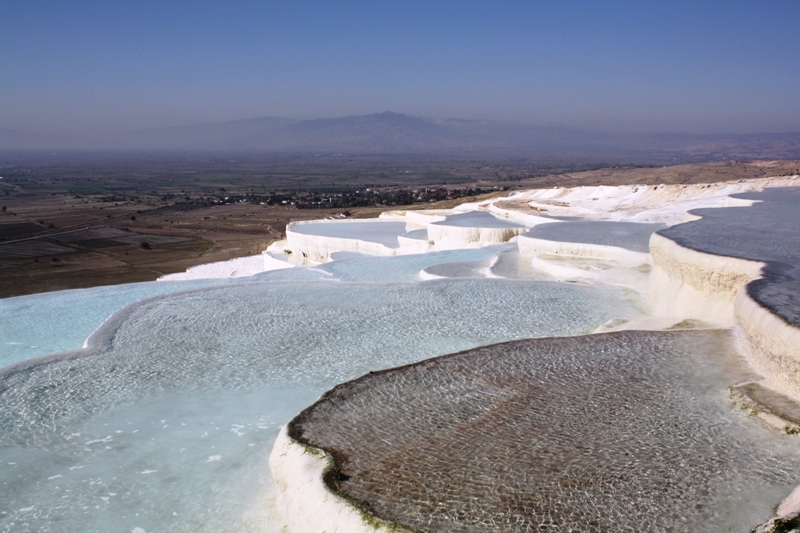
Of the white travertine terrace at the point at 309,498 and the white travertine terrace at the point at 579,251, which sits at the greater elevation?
the white travertine terrace at the point at 579,251

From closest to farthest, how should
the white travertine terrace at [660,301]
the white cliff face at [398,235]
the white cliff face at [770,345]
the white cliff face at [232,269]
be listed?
the white travertine terrace at [660,301], the white cliff face at [770,345], the white cliff face at [398,235], the white cliff face at [232,269]

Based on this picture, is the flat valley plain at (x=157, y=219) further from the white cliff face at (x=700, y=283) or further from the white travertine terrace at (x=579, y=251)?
the white cliff face at (x=700, y=283)

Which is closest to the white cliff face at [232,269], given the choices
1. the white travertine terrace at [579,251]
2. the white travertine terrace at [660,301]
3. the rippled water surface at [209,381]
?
the white travertine terrace at [660,301]

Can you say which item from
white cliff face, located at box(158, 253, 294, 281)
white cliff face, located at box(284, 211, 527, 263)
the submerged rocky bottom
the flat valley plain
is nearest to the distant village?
the flat valley plain

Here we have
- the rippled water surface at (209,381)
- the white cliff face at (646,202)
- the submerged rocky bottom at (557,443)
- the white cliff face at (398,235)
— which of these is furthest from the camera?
the white cliff face at (646,202)

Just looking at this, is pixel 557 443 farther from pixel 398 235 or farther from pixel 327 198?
pixel 327 198

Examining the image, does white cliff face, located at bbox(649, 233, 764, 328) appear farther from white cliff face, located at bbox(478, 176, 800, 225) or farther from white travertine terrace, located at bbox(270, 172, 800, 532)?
white cliff face, located at bbox(478, 176, 800, 225)

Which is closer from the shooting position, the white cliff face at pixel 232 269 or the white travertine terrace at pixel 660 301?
the white travertine terrace at pixel 660 301

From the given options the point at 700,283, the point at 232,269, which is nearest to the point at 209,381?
the point at 700,283

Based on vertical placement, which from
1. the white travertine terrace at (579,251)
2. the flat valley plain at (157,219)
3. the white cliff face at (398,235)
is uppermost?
the white travertine terrace at (579,251)
